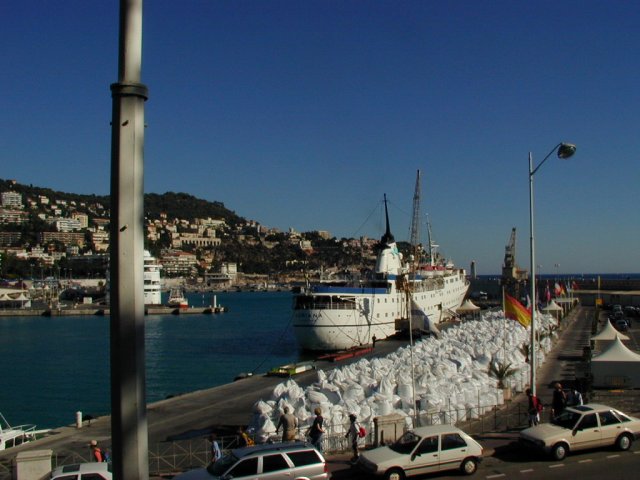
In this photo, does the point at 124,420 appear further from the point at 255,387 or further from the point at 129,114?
the point at 255,387

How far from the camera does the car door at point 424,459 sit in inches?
471

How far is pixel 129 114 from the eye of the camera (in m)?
3.53

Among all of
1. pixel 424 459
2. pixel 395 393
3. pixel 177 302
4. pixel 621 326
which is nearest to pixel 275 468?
pixel 424 459

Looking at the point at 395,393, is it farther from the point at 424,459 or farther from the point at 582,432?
the point at 424,459

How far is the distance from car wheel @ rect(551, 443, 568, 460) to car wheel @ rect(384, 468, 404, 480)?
3.48 metres

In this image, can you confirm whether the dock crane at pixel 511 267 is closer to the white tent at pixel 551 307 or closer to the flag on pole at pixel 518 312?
the white tent at pixel 551 307

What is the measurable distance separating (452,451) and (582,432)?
3.23 meters

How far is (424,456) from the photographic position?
39.7 ft

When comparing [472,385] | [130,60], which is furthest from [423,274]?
[130,60]

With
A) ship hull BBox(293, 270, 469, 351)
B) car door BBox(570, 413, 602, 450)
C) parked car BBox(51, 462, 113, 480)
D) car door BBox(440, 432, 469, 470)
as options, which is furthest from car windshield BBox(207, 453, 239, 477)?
ship hull BBox(293, 270, 469, 351)

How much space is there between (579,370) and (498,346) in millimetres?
3905

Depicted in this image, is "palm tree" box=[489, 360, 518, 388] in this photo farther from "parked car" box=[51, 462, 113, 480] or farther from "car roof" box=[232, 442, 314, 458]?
"parked car" box=[51, 462, 113, 480]

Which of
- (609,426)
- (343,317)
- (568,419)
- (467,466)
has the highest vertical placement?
(568,419)

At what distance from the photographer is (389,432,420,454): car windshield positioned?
1219 centimetres
